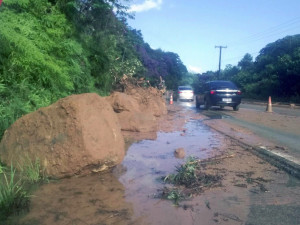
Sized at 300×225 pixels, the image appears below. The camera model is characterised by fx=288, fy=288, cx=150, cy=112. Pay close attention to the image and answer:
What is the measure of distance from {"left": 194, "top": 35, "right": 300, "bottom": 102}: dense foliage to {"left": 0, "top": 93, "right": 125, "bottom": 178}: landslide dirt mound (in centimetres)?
2020

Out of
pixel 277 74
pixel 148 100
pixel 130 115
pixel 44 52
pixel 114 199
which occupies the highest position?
pixel 277 74

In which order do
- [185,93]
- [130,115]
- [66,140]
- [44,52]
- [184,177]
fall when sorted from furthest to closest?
1. [185,93]
2. [130,115]
3. [44,52]
4. [66,140]
5. [184,177]

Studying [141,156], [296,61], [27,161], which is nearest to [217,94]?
[141,156]

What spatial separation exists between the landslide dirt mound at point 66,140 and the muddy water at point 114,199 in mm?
278

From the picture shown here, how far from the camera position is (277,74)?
2892cm

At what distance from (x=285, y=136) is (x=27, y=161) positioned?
6.64 metres

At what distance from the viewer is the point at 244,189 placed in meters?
3.88

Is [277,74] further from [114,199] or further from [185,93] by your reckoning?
[114,199]

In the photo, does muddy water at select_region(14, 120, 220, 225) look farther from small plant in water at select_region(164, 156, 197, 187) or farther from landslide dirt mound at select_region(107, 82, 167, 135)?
landslide dirt mound at select_region(107, 82, 167, 135)

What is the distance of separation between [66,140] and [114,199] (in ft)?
4.09

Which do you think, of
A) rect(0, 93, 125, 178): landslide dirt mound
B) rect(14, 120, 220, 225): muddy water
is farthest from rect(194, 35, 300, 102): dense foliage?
rect(0, 93, 125, 178): landslide dirt mound

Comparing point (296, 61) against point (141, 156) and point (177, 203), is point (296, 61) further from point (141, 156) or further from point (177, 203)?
point (177, 203)

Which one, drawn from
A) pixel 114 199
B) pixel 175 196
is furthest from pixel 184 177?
pixel 114 199

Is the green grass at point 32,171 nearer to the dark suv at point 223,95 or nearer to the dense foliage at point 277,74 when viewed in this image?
the dark suv at point 223,95
